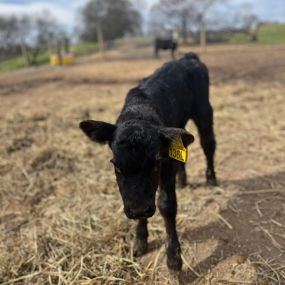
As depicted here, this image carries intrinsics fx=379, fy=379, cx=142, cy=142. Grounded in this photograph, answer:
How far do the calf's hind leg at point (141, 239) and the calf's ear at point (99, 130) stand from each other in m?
1.09

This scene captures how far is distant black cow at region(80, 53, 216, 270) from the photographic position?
281 centimetres

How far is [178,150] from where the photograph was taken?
2.99 metres

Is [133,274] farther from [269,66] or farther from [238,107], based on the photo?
[269,66]

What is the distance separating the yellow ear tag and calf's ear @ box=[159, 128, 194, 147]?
0.12ft

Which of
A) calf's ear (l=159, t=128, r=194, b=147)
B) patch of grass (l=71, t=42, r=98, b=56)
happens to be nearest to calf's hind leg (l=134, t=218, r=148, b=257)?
calf's ear (l=159, t=128, r=194, b=147)

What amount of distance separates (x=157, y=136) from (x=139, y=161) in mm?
287

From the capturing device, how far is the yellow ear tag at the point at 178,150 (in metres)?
2.95

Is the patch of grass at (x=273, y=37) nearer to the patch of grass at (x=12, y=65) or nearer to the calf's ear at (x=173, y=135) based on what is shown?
the patch of grass at (x=12, y=65)

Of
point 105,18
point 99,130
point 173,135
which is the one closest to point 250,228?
point 173,135

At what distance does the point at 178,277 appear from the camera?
3.46 metres

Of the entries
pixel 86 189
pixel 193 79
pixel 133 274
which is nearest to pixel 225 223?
pixel 133 274

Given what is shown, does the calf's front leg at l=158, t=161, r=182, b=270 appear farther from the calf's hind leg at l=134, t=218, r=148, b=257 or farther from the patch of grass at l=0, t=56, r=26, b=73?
the patch of grass at l=0, t=56, r=26, b=73

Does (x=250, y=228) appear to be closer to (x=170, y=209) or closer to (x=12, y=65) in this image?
(x=170, y=209)

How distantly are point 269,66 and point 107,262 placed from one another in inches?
524
